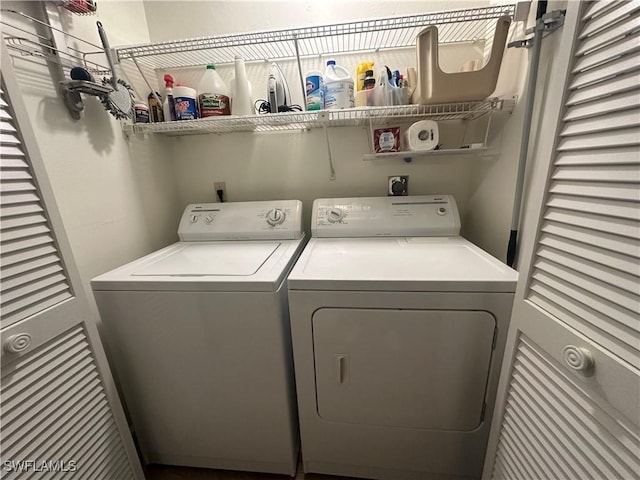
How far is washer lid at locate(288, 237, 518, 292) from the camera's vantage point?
3.10 ft

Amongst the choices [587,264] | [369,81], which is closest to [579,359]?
[587,264]

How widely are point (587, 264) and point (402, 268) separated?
0.54m

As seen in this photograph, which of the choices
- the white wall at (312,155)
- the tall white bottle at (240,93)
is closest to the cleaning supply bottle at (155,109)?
the white wall at (312,155)

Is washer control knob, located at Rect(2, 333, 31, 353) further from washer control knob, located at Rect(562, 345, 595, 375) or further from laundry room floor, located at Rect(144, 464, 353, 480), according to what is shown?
washer control knob, located at Rect(562, 345, 595, 375)

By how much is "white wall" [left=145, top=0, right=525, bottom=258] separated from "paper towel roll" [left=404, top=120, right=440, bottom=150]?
0.31 meters

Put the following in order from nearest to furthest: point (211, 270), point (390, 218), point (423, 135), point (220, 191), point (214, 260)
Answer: point (211, 270), point (214, 260), point (423, 135), point (390, 218), point (220, 191)

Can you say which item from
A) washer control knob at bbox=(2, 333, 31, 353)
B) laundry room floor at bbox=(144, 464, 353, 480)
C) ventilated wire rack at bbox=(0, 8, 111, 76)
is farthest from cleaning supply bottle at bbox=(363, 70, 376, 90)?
laundry room floor at bbox=(144, 464, 353, 480)

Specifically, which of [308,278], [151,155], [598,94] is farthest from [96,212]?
[598,94]

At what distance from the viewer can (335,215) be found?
1584mm

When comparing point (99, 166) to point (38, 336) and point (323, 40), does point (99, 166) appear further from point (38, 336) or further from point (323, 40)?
point (323, 40)

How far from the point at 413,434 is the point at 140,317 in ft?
4.11

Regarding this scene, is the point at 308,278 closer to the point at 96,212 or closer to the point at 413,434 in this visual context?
the point at 413,434

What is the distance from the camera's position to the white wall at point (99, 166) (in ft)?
3.58

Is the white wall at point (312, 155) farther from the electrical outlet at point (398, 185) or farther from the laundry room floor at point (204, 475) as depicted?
the laundry room floor at point (204, 475)
